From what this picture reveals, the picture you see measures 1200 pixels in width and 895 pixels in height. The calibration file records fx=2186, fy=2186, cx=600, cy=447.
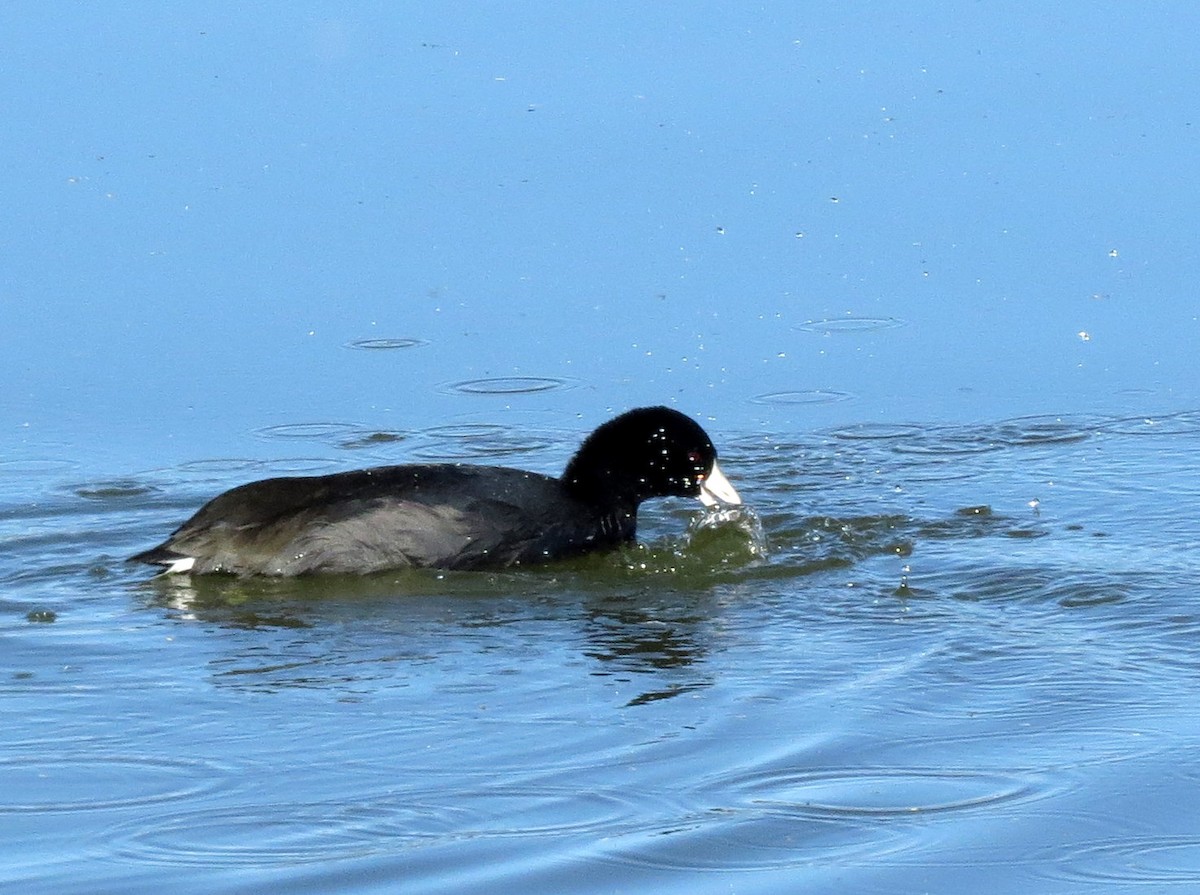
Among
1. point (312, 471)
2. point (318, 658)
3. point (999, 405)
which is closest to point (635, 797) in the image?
point (318, 658)

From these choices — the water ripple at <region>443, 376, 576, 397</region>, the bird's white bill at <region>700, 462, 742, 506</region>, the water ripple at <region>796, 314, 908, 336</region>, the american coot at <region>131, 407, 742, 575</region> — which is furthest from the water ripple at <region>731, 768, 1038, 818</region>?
the water ripple at <region>796, 314, 908, 336</region>

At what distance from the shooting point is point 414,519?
7027 mm

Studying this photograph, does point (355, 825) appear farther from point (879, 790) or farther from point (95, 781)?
point (879, 790)

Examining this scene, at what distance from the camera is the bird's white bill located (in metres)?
7.41

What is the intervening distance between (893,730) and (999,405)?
356 cm

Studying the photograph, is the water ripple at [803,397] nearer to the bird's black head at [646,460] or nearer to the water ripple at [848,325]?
the water ripple at [848,325]

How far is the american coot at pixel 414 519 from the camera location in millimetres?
6914

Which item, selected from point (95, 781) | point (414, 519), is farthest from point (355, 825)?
point (414, 519)

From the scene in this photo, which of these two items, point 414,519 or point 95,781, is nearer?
point 95,781

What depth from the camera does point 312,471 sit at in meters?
7.91

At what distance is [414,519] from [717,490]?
1.10 meters

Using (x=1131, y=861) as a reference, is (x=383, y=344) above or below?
above

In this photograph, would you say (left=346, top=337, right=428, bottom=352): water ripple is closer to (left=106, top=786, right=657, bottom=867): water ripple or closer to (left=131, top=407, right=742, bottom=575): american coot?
(left=131, top=407, right=742, bottom=575): american coot

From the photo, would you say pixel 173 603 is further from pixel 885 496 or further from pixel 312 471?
pixel 885 496
